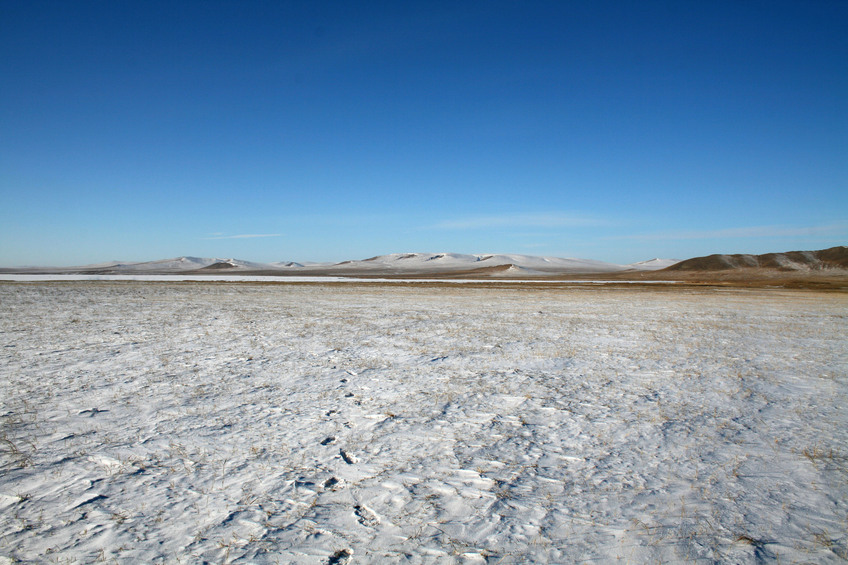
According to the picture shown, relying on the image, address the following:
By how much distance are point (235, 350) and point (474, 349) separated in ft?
18.6

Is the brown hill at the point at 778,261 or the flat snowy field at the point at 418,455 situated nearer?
the flat snowy field at the point at 418,455

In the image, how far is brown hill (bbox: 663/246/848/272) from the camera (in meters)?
95.9

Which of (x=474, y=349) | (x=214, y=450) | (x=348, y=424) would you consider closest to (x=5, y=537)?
(x=214, y=450)

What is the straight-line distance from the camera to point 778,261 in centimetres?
10088

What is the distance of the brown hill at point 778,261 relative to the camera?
9594 centimetres

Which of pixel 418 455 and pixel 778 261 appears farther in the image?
pixel 778 261

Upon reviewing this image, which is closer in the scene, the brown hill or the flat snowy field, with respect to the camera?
the flat snowy field

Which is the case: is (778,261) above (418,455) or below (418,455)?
above

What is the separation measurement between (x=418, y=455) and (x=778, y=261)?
120441 millimetres

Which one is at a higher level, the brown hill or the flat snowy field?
the brown hill

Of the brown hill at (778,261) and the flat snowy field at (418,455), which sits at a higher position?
the brown hill at (778,261)

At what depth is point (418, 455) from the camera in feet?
A: 17.8

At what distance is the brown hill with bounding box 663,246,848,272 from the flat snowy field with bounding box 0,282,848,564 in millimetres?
105890

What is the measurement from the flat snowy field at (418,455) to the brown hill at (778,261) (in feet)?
347
